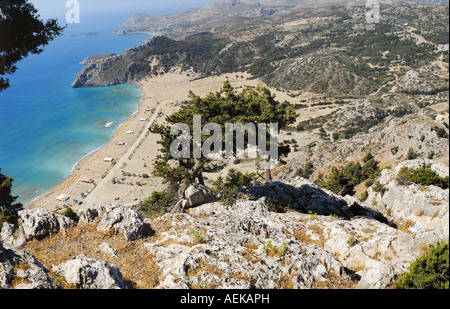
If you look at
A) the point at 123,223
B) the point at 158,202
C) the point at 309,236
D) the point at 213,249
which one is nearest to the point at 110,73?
the point at 158,202

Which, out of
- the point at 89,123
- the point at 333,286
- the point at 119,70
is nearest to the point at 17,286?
the point at 333,286

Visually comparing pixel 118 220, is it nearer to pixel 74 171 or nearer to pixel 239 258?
pixel 239 258

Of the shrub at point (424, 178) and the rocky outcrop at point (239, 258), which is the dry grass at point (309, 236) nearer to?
the rocky outcrop at point (239, 258)

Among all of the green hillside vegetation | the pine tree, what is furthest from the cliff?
the green hillside vegetation

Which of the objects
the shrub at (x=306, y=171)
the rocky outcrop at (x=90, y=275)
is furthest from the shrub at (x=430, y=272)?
the shrub at (x=306, y=171)

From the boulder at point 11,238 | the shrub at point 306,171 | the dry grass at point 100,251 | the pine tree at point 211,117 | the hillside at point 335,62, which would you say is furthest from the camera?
the hillside at point 335,62

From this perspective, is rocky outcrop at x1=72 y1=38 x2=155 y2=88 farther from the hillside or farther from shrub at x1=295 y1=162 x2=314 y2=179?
shrub at x1=295 y1=162 x2=314 y2=179

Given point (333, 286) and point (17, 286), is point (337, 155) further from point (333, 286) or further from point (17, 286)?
point (17, 286)
